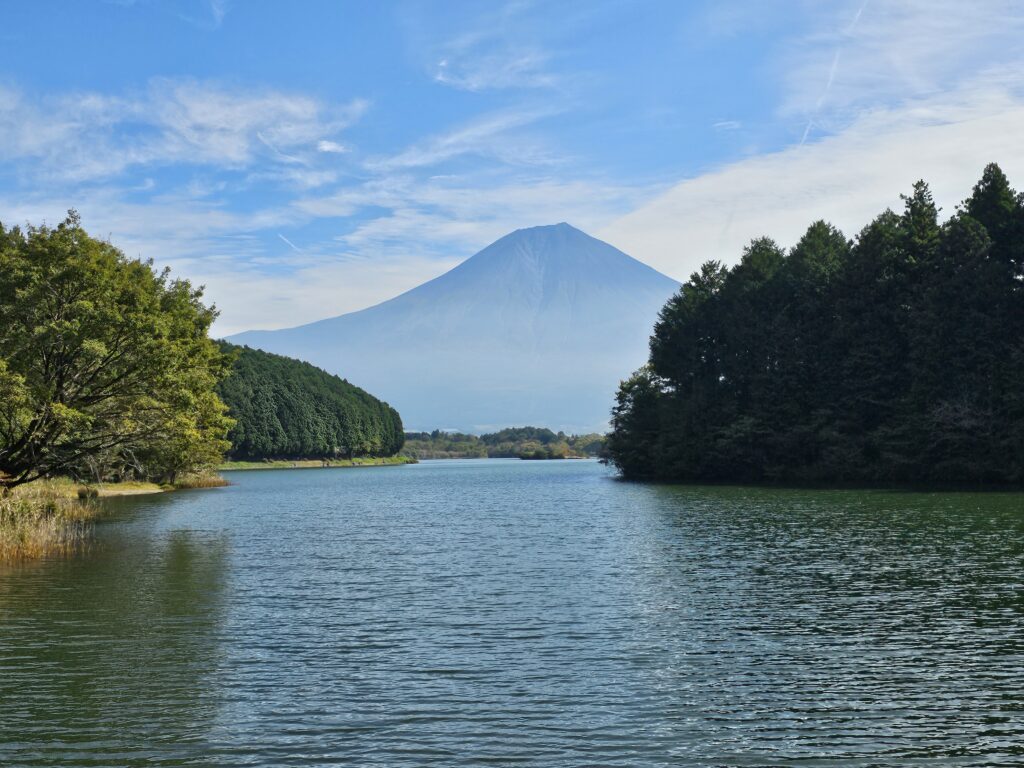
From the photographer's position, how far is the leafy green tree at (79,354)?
42562mm

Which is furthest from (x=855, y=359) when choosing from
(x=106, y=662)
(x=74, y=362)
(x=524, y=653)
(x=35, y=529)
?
(x=106, y=662)

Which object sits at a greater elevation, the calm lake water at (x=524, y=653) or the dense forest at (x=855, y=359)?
the dense forest at (x=855, y=359)

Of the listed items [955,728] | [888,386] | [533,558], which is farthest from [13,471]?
[888,386]

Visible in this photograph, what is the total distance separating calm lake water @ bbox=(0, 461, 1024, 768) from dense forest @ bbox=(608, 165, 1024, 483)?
44820 mm

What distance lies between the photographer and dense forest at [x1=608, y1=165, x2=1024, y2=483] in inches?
3100

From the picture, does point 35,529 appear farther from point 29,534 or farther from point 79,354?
point 79,354

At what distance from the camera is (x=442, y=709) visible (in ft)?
49.1

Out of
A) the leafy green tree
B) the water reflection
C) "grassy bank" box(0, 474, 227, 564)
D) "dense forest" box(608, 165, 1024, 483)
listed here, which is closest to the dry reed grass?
"grassy bank" box(0, 474, 227, 564)

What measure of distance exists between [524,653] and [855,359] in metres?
77.4

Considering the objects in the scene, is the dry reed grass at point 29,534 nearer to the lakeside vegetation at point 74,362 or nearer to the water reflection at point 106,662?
the lakeside vegetation at point 74,362

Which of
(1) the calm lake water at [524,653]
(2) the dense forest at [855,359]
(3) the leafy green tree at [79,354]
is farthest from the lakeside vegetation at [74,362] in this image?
(2) the dense forest at [855,359]

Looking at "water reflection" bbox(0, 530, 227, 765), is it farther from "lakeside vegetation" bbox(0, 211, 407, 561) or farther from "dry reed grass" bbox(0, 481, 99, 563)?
"lakeside vegetation" bbox(0, 211, 407, 561)

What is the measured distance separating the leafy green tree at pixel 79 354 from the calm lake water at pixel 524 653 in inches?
394

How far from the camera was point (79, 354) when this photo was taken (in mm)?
44500
